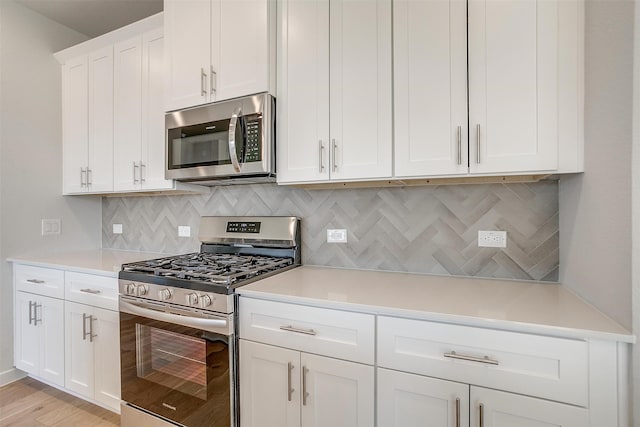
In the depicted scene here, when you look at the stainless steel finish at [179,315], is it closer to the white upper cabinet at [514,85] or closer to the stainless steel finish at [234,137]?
the stainless steel finish at [234,137]

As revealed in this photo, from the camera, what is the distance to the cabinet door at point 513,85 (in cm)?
124

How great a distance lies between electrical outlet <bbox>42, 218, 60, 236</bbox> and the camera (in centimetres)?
256

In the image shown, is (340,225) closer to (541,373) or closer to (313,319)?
(313,319)

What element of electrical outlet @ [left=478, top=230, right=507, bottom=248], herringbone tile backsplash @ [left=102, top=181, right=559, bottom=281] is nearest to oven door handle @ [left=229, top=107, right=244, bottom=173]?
herringbone tile backsplash @ [left=102, top=181, right=559, bottom=281]

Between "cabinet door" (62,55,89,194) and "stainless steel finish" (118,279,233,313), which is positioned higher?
"cabinet door" (62,55,89,194)

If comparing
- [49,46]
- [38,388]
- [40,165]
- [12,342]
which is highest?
[49,46]

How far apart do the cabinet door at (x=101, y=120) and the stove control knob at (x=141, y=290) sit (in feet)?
3.71

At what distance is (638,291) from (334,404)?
108cm

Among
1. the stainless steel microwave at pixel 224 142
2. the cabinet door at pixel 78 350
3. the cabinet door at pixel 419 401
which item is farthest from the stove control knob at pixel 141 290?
the cabinet door at pixel 419 401

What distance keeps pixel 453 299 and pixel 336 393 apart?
0.61m

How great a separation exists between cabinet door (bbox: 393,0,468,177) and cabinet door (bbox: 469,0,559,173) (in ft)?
0.16

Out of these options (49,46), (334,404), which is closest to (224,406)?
(334,404)

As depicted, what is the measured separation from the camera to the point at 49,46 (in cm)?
261

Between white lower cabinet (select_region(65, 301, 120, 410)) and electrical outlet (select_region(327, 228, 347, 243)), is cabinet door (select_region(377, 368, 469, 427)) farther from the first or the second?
white lower cabinet (select_region(65, 301, 120, 410))
